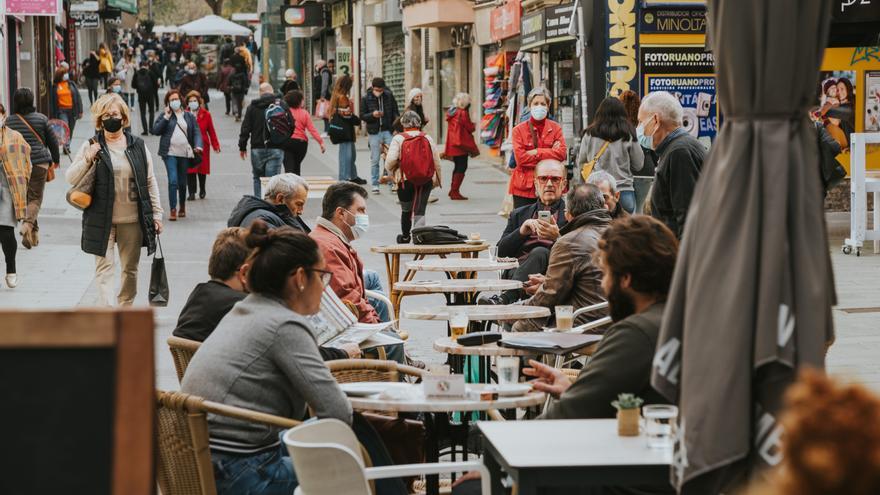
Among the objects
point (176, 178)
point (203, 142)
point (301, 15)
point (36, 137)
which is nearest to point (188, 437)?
point (36, 137)

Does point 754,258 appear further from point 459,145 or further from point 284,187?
point 459,145

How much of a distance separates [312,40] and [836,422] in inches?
2179

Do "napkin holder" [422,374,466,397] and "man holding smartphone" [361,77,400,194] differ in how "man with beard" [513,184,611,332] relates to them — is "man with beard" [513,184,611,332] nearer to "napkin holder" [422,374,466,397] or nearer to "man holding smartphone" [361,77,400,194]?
"napkin holder" [422,374,466,397]

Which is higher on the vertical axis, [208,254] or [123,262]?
[123,262]

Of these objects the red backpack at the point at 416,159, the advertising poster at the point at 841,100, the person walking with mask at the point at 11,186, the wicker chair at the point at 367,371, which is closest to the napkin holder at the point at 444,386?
the wicker chair at the point at 367,371

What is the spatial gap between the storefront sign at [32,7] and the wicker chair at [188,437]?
20.6 metres

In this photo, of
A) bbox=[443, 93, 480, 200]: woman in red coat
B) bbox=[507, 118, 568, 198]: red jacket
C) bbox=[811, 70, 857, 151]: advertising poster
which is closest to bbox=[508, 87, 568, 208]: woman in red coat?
bbox=[507, 118, 568, 198]: red jacket

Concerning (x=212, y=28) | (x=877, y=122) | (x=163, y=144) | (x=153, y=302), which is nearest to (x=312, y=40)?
(x=212, y=28)

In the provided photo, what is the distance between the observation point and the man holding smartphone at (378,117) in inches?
952

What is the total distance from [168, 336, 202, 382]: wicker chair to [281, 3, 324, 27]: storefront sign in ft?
137

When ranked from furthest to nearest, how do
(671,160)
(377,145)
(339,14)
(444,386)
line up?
1. (339,14)
2. (377,145)
3. (671,160)
4. (444,386)

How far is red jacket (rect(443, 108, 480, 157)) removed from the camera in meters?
23.3

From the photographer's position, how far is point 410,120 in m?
16.7

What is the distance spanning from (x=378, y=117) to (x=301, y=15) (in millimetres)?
24268
